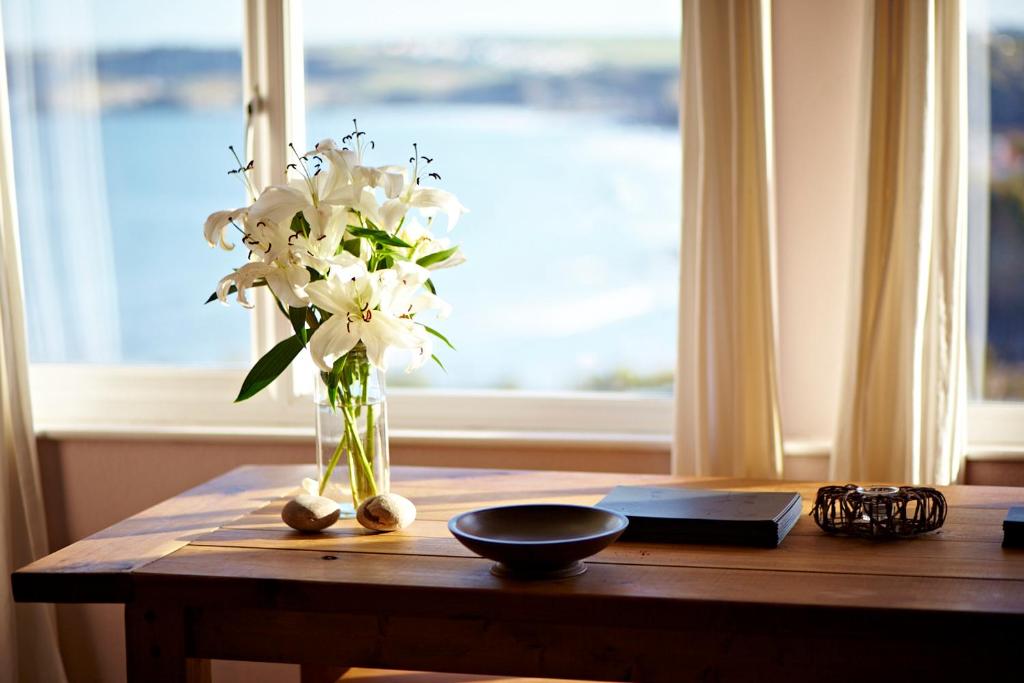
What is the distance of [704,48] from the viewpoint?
237 centimetres

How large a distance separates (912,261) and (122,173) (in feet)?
6.36

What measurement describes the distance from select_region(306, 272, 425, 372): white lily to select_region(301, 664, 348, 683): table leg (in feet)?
1.90

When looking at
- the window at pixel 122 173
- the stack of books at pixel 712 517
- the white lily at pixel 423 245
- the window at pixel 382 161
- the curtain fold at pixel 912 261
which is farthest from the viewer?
the window at pixel 122 173

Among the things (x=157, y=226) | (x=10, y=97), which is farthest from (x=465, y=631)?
(x=10, y=97)

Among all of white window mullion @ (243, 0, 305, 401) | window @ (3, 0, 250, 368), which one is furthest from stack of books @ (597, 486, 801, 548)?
window @ (3, 0, 250, 368)

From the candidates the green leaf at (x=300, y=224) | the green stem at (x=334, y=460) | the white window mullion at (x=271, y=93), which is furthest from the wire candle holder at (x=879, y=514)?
the white window mullion at (x=271, y=93)

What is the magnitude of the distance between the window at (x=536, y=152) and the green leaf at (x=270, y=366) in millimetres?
1138

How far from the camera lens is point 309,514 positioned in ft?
5.43

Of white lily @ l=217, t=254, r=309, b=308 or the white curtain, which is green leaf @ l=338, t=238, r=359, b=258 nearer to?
white lily @ l=217, t=254, r=309, b=308

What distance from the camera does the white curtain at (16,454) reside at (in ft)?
8.67

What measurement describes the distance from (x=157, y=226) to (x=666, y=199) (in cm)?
130

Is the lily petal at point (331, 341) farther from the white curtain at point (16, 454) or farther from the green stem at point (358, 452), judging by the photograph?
the white curtain at point (16, 454)

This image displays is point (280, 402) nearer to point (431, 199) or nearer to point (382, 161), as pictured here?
point (382, 161)

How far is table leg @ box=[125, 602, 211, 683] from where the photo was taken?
1.49 m
